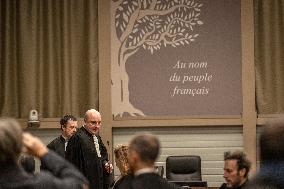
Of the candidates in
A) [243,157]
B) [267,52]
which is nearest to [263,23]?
[267,52]

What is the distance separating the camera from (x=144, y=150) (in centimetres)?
292

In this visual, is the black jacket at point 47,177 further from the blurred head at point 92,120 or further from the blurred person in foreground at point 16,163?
the blurred head at point 92,120

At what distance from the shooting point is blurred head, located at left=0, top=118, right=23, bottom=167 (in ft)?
6.92

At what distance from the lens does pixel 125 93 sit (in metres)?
8.87

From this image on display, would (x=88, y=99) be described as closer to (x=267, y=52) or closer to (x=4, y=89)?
(x=4, y=89)

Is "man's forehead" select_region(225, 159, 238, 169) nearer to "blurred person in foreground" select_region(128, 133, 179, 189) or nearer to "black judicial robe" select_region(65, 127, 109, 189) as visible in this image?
"blurred person in foreground" select_region(128, 133, 179, 189)

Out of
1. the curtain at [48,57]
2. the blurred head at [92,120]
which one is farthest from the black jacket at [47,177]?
the curtain at [48,57]

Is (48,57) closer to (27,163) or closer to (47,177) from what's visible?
(27,163)

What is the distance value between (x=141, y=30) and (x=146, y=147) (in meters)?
6.07

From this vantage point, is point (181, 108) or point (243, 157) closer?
point (243, 157)

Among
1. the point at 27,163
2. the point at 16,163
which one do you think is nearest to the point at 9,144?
the point at 16,163

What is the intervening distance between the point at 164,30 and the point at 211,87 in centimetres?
110

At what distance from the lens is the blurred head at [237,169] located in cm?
423

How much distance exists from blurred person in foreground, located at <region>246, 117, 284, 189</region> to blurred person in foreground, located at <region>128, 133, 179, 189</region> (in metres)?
0.94
